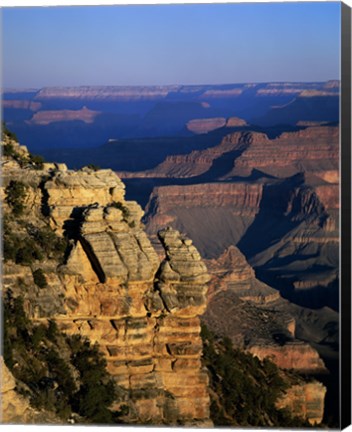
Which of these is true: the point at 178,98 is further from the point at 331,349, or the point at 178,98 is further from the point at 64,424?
the point at 64,424

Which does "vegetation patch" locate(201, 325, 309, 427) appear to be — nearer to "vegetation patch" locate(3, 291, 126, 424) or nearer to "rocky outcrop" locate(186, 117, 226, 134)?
"vegetation patch" locate(3, 291, 126, 424)

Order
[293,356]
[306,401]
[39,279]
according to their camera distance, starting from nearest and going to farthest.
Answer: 1. [39,279]
2. [306,401]
3. [293,356]

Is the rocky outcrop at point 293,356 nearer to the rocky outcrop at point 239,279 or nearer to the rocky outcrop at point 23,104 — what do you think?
the rocky outcrop at point 239,279

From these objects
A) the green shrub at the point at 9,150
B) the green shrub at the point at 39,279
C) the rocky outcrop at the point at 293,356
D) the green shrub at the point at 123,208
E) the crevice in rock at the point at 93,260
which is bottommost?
the rocky outcrop at the point at 293,356

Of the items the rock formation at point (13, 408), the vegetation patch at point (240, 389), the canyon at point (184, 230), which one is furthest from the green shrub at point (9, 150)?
the rock formation at point (13, 408)

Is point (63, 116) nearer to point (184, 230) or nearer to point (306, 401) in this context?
point (184, 230)

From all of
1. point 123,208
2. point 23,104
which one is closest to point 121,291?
point 123,208
